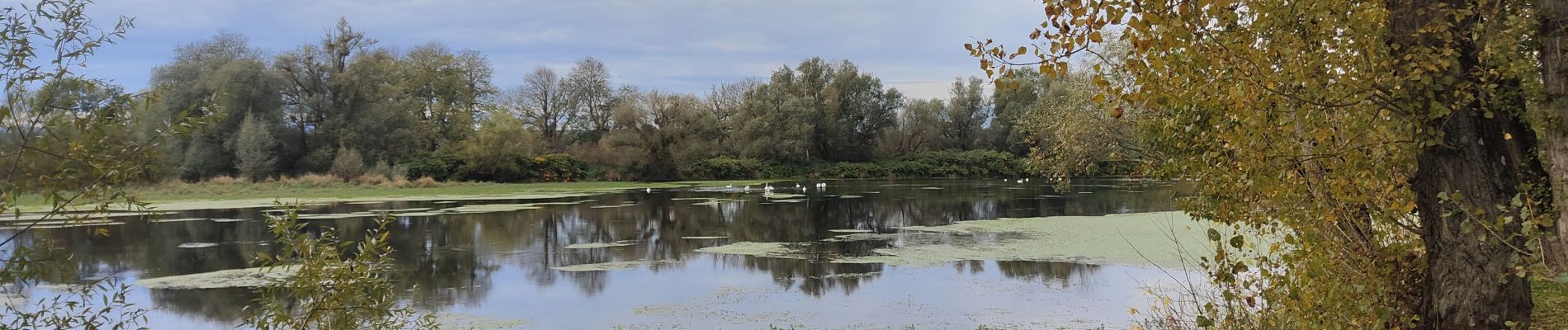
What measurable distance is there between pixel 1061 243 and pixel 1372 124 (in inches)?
432

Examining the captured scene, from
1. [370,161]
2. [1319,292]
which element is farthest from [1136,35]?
[370,161]

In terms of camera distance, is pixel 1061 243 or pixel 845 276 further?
pixel 1061 243

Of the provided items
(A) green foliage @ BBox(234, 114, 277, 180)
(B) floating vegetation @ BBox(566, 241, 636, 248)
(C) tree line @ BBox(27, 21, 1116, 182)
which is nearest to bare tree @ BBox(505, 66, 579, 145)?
(C) tree line @ BBox(27, 21, 1116, 182)

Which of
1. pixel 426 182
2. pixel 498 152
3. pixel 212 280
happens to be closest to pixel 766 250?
pixel 212 280

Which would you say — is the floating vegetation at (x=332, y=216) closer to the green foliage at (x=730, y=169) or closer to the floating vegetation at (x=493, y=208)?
the floating vegetation at (x=493, y=208)

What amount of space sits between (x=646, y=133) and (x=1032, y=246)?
3482cm

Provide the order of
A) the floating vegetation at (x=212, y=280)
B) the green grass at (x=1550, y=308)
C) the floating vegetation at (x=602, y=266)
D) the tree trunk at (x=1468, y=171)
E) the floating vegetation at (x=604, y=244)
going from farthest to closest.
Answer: the floating vegetation at (x=604, y=244) < the floating vegetation at (x=602, y=266) < the floating vegetation at (x=212, y=280) < the green grass at (x=1550, y=308) < the tree trunk at (x=1468, y=171)

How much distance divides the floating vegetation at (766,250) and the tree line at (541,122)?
13.0 m

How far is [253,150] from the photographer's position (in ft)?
118

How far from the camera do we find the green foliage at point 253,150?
35906 mm

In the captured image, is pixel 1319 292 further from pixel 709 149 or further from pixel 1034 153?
pixel 709 149

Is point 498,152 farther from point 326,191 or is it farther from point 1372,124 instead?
point 1372,124

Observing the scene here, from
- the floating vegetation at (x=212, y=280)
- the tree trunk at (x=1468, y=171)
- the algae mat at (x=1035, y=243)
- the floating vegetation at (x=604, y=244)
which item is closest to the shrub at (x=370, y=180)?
the floating vegetation at (x=604, y=244)

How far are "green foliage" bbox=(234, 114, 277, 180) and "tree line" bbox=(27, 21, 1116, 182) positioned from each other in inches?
2.3
